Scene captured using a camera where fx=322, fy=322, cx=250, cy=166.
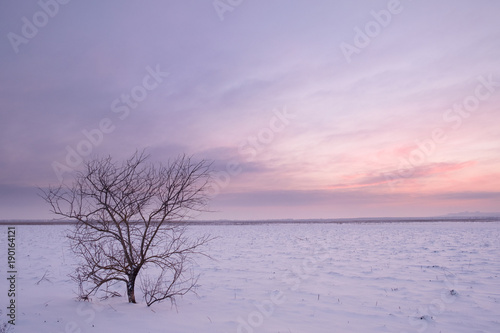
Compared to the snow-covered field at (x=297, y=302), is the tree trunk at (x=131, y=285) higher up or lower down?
higher up

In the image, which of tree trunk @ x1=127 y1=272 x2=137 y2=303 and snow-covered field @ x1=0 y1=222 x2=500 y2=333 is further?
tree trunk @ x1=127 y1=272 x2=137 y2=303

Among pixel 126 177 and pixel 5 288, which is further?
pixel 5 288

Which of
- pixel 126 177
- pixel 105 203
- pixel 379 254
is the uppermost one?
pixel 126 177

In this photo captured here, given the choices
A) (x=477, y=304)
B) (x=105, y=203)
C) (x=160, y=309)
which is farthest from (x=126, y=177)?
(x=477, y=304)

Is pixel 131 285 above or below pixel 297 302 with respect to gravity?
above

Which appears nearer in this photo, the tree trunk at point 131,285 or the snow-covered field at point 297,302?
the snow-covered field at point 297,302

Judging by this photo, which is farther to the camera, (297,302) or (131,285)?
(297,302)

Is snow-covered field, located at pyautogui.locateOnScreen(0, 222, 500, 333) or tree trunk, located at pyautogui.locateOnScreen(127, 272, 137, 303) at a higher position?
tree trunk, located at pyautogui.locateOnScreen(127, 272, 137, 303)

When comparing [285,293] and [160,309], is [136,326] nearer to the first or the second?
[160,309]

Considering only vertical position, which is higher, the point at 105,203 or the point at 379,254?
the point at 105,203

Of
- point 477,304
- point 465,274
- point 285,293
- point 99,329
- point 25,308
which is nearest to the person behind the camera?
point 99,329

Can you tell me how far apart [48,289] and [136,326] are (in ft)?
17.1

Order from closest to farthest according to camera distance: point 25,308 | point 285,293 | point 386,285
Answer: point 25,308 → point 285,293 → point 386,285

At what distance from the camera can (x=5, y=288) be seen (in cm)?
955
